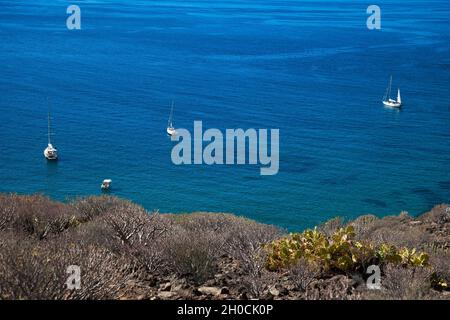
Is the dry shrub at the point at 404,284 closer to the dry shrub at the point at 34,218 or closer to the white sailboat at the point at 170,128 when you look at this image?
the dry shrub at the point at 34,218

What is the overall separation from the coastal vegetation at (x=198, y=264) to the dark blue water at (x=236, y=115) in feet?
126

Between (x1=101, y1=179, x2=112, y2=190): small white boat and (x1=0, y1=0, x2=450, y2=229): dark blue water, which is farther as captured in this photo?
(x1=0, y1=0, x2=450, y2=229): dark blue water

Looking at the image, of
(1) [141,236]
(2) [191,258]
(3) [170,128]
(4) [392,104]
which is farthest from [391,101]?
(2) [191,258]

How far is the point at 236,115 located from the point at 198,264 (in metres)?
73.1

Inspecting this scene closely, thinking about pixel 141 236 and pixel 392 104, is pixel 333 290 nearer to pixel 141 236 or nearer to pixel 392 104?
pixel 141 236

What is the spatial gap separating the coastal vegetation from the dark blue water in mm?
38463

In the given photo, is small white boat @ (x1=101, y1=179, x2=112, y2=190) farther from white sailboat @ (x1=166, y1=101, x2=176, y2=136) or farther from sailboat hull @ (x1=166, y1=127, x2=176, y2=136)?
white sailboat @ (x1=166, y1=101, x2=176, y2=136)

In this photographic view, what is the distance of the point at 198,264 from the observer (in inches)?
392

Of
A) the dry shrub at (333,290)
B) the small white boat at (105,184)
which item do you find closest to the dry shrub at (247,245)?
the dry shrub at (333,290)

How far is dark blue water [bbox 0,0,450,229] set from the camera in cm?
5847

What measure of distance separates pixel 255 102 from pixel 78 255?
82.3 metres

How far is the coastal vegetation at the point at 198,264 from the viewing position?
762 centimetres

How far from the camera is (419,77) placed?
4360 inches

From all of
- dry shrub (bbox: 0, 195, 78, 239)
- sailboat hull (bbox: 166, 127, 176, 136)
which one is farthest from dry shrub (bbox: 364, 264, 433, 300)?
sailboat hull (bbox: 166, 127, 176, 136)
